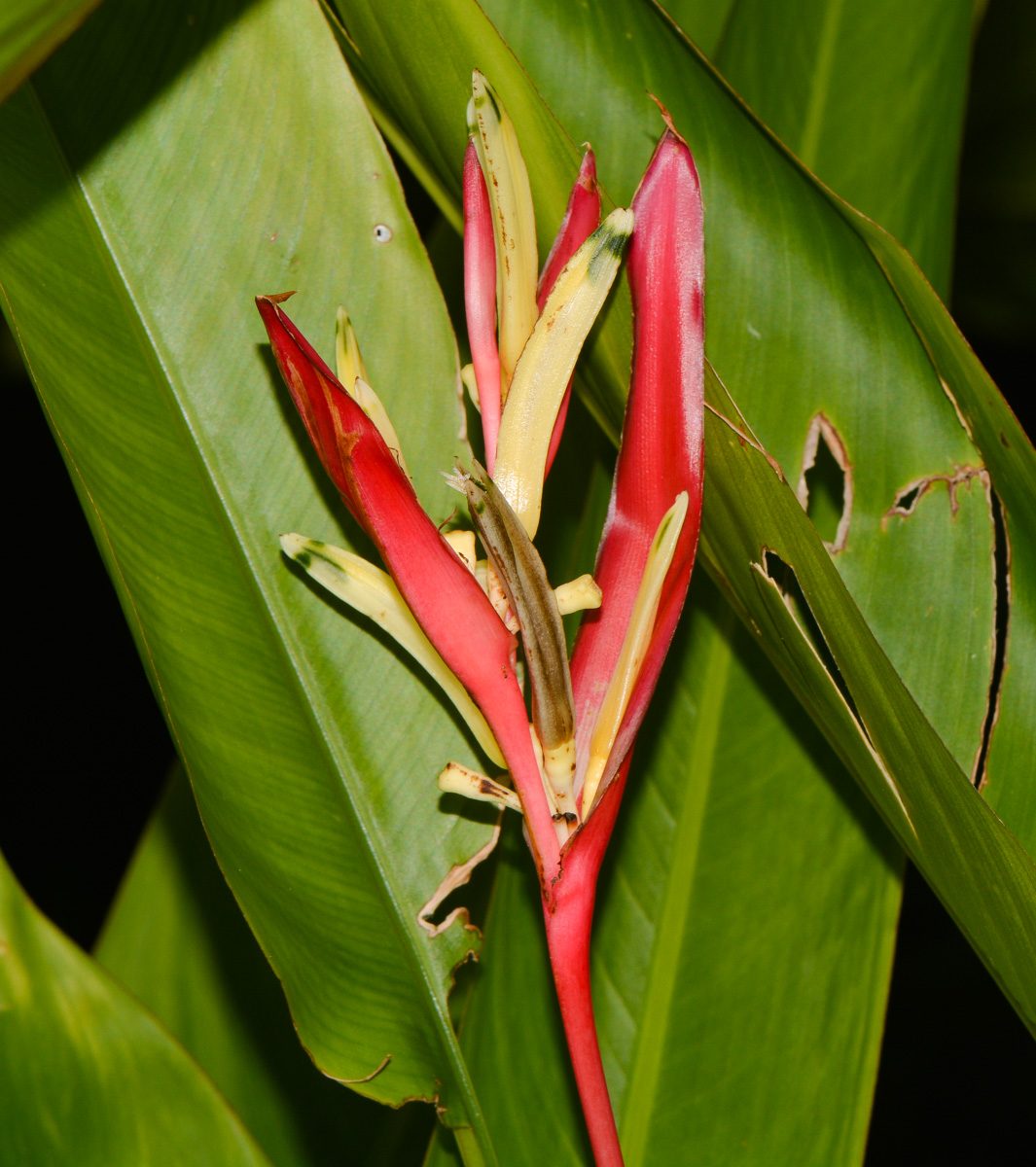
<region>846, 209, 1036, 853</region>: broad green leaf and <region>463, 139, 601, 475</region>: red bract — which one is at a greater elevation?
<region>463, 139, 601, 475</region>: red bract

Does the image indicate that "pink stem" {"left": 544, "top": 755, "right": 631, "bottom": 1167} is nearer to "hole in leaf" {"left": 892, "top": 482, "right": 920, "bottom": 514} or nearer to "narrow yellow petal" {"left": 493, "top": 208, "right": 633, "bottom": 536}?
"narrow yellow petal" {"left": 493, "top": 208, "right": 633, "bottom": 536}

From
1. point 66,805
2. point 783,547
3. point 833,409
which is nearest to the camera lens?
point 783,547

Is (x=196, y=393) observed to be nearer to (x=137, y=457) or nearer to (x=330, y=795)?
(x=137, y=457)

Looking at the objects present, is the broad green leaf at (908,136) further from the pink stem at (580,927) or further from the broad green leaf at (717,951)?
the pink stem at (580,927)

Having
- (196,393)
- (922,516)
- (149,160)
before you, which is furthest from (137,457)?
(922,516)

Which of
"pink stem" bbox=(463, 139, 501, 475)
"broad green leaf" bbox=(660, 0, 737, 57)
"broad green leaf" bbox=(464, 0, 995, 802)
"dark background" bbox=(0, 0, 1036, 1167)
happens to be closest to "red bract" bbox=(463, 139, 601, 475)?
"pink stem" bbox=(463, 139, 501, 475)
